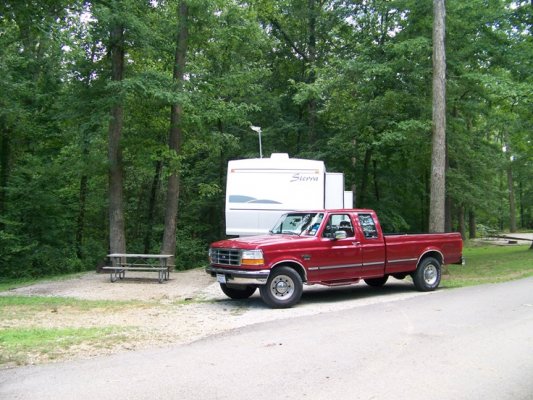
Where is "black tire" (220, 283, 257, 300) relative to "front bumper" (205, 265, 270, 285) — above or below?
below

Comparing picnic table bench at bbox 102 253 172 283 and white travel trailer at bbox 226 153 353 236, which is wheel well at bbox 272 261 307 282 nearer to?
white travel trailer at bbox 226 153 353 236

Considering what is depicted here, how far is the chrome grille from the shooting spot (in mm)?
9995

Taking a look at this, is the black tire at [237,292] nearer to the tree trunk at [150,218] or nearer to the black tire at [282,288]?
the black tire at [282,288]

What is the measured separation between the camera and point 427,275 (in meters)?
12.2

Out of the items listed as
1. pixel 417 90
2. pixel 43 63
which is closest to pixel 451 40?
pixel 417 90

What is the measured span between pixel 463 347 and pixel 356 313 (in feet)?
9.09

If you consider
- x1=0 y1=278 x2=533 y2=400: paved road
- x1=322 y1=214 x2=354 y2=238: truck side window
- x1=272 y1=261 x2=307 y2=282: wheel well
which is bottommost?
x1=0 y1=278 x2=533 y2=400: paved road

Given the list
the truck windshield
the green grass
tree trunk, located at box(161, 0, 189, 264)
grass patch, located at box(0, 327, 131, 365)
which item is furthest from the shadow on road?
tree trunk, located at box(161, 0, 189, 264)

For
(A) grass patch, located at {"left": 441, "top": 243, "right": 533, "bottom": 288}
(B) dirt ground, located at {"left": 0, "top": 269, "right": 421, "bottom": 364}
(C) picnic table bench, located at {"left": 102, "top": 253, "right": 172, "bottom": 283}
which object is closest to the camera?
(B) dirt ground, located at {"left": 0, "top": 269, "right": 421, "bottom": 364}

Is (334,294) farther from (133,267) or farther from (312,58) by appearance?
(312,58)

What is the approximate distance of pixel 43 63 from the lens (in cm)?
2355

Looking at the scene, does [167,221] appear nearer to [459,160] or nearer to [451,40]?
[451,40]

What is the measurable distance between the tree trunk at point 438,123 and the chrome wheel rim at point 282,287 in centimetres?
701

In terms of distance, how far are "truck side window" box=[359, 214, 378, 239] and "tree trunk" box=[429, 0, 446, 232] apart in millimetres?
4690
